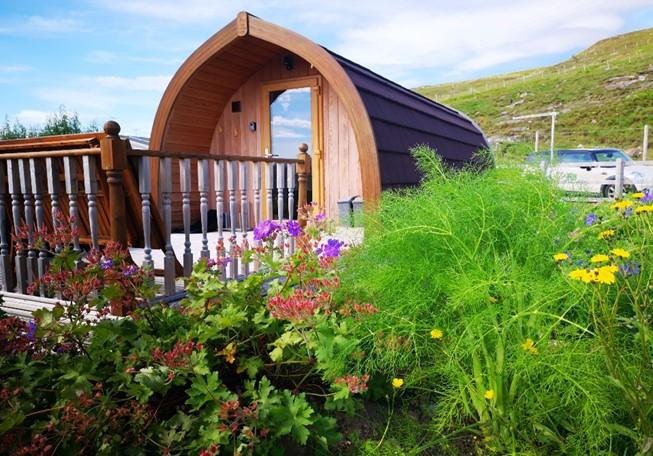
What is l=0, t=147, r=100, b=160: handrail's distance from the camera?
2533mm

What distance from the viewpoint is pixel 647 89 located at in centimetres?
3344

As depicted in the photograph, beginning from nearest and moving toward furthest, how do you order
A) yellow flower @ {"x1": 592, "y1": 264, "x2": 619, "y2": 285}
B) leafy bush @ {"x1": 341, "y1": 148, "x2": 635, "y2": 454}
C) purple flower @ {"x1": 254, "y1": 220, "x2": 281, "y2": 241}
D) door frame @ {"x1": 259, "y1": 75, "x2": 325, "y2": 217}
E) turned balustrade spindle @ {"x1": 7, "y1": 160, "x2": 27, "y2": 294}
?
1. yellow flower @ {"x1": 592, "y1": 264, "x2": 619, "y2": 285}
2. leafy bush @ {"x1": 341, "y1": 148, "x2": 635, "y2": 454}
3. purple flower @ {"x1": 254, "y1": 220, "x2": 281, "y2": 241}
4. turned balustrade spindle @ {"x1": 7, "y1": 160, "x2": 27, "y2": 294}
5. door frame @ {"x1": 259, "y1": 75, "x2": 325, "y2": 217}

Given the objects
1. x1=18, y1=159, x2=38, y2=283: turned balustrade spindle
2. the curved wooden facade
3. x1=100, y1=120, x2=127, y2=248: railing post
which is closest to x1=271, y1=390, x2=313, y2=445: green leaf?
x1=100, y1=120, x2=127, y2=248: railing post

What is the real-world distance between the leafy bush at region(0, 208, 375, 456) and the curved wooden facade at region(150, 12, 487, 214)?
2.66m

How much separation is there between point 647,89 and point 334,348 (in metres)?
41.2

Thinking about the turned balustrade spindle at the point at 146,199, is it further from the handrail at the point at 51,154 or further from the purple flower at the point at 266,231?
the purple flower at the point at 266,231

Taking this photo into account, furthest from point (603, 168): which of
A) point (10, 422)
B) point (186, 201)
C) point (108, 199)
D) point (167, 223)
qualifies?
point (10, 422)

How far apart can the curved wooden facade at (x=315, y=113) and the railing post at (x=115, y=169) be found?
2362 mm

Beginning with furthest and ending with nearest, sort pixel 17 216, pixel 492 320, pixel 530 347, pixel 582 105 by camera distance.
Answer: pixel 582 105 < pixel 17 216 < pixel 492 320 < pixel 530 347

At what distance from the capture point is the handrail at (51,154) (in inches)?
99.7

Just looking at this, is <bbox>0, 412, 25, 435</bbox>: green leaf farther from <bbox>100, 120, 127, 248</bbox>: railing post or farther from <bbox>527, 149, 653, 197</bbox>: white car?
<bbox>527, 149, 653, 197</bbox>: white car

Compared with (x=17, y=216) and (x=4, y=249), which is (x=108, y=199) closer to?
(x=17, y=216)

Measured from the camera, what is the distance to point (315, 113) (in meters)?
6.23

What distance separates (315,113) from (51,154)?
13.1ft
